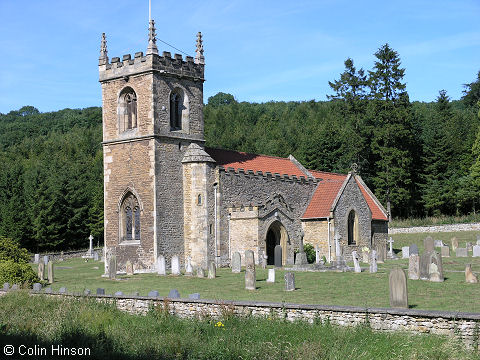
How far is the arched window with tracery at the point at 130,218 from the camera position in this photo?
31875 mm

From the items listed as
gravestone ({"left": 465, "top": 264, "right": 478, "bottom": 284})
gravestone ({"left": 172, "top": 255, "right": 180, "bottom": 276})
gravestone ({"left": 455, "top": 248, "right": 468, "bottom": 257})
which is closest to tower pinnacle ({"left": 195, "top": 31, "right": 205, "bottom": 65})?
gravestone ({"left": 172, "top": 255, "right": 180, "bottom": 276})

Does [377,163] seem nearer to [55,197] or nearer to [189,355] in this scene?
[55,197]

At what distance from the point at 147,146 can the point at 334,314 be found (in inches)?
770

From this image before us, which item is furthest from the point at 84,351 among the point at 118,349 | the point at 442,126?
the point at 442,126

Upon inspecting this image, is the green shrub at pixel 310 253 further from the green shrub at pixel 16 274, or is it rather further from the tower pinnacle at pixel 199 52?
the green shrub at pixel 16 274

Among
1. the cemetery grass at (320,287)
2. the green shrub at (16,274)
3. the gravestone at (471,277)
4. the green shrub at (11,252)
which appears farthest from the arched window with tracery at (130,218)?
the gravestone at (471,277)

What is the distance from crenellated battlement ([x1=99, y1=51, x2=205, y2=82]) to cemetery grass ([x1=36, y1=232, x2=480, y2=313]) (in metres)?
10.6

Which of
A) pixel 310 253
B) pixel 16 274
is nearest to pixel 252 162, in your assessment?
pixel 310 253

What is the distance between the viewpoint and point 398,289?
14.8 meters

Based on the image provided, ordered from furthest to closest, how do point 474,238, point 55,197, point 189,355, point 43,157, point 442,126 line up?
1. point 43,157
2. point 442,126
3. point 55,197
4. point 474,238
5. point 189,355

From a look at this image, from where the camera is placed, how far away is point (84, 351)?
12.9m

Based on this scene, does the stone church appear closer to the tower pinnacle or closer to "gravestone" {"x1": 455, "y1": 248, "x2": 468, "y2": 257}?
the tower pinnacle

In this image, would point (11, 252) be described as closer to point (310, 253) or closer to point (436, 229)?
point (310, 253)

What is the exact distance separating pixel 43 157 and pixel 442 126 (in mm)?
52436
